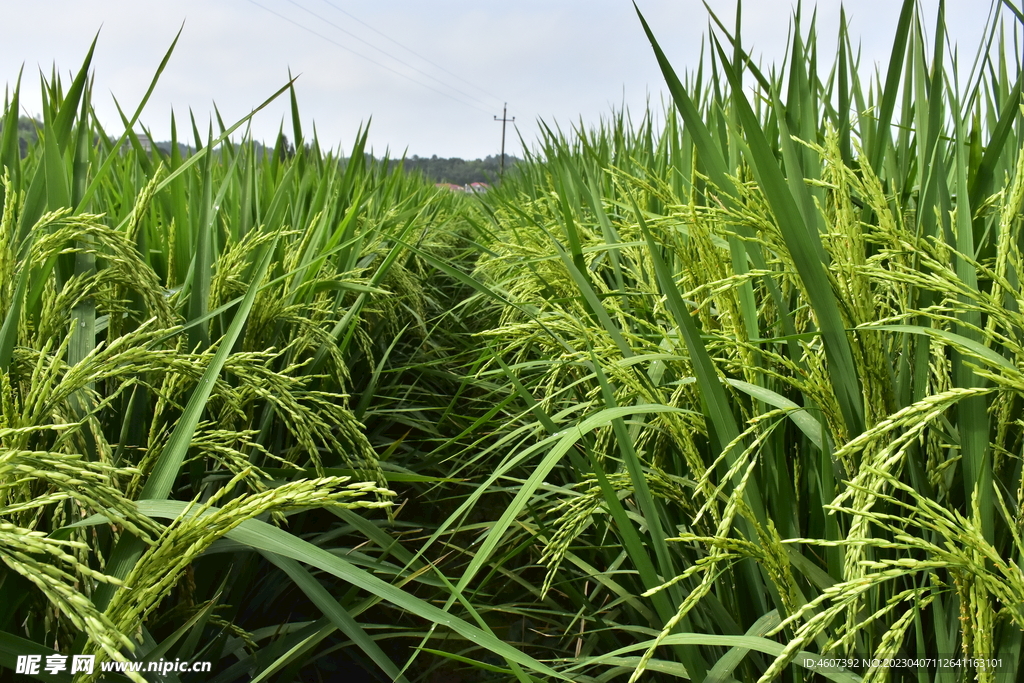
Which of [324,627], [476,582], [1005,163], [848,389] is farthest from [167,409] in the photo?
[1005,163]

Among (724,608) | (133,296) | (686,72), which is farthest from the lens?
(686,72)

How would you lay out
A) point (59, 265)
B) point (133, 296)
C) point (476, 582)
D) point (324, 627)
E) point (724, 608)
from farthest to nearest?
point (476, 582)
point (133, 296)
point (59, 265)
point (324, 627)
point (724, 608)

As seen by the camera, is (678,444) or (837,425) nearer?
(837,425)

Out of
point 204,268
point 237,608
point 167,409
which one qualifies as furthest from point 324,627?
point 204,268

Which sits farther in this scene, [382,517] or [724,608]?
[382,517]

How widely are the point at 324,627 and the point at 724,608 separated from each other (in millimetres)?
617

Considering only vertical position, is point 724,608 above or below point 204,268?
below

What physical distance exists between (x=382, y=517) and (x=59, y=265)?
949 millimetres

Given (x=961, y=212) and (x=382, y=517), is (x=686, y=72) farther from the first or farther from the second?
(x=382, y=517)

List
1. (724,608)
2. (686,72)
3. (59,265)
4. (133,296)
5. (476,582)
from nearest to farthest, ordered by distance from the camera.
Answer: (724,608) → (59,265) → (133,296) → (476,582) → (686,72)

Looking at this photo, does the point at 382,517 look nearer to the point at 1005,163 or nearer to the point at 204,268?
the point at 204,268

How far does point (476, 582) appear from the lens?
158 cm

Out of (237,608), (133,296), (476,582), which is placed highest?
(133,296)

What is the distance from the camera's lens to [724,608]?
0.88 metres
